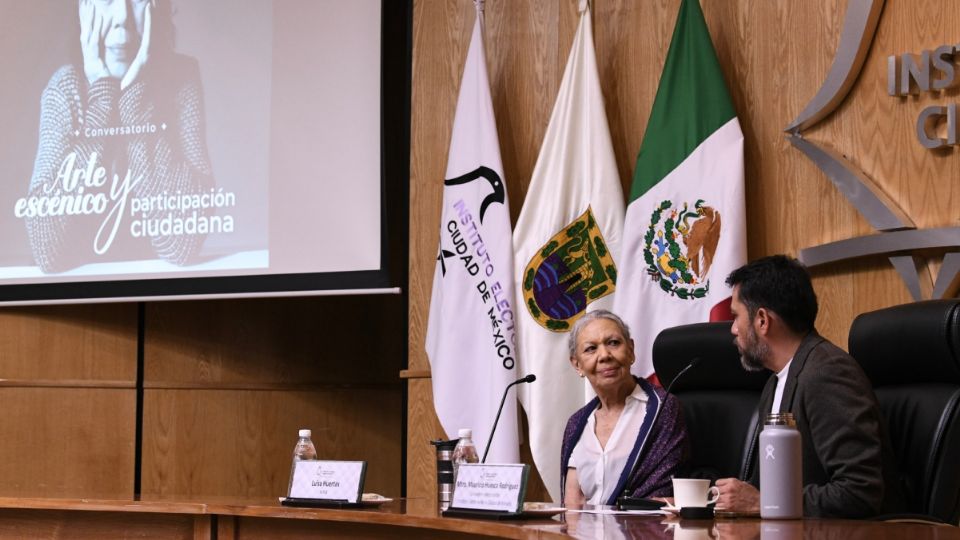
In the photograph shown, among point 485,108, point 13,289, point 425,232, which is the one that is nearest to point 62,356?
point 13,289

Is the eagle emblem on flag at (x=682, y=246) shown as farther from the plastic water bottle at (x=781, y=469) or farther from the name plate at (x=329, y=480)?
the plastic water bottle at (x=781, y=469)

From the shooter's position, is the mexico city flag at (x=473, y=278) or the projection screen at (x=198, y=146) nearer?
the mexico city flag at (x=473, y=278)

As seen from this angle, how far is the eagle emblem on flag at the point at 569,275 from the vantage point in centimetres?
409

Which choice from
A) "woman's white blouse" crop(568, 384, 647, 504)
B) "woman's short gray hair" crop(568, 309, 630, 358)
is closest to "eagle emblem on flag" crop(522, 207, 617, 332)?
"woman's short gray hair" crop(568, 309, 630, 358)

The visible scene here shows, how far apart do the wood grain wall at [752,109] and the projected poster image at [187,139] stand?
10.2 inches

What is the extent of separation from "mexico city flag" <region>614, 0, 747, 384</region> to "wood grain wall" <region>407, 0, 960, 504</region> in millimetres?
113

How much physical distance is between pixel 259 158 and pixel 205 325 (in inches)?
43.0

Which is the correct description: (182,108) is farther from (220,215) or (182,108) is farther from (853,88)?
(853,88)

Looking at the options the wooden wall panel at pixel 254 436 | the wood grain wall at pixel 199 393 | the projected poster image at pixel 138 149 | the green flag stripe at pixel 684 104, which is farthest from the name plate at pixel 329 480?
the wooden wall panel at pixel 254 436

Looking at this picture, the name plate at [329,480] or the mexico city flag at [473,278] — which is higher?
the mexico city flag at [473,278]

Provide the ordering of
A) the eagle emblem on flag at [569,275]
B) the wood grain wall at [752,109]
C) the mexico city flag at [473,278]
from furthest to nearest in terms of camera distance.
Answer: the mexico city flag at [473,278] → the eagle emblem on flag at [569,275] → the wood grain wall at [752,109]

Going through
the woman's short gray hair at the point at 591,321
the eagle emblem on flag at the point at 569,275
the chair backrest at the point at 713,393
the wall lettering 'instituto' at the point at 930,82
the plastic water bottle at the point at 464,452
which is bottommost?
the plastic water bottle at the point at 464,452

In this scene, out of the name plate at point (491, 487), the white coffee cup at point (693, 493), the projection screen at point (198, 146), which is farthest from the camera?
the projection screen at point (198, 146)

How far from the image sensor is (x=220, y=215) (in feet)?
16.1
